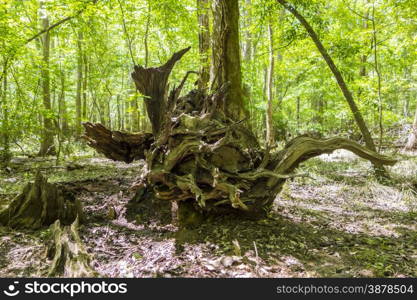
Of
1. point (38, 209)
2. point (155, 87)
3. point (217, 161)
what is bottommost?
point (38, 209)

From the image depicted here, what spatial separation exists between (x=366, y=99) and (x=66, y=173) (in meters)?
8.61

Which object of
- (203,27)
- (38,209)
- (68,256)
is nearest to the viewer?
(68,256)

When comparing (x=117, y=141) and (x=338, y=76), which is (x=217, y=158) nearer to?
(x=117, y=141)

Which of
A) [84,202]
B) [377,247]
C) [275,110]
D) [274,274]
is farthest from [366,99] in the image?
[84,202]

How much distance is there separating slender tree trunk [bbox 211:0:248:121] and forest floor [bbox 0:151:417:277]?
1918 millimetres

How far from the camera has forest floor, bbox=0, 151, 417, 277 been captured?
2561mm

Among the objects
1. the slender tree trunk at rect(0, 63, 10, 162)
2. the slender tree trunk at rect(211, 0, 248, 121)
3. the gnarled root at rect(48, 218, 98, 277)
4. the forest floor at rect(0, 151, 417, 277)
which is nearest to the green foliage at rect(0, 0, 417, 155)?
the slender tree trunk at rect(0, 63, 10, 162)

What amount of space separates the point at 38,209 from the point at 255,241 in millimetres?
3097

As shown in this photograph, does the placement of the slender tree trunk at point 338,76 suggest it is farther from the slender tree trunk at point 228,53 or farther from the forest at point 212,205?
the slender tree trunk at point 228,53

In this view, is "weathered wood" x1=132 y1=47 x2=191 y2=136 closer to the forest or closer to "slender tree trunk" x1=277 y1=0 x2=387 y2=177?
the forest

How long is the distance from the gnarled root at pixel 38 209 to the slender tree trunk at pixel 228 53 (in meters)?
2.87

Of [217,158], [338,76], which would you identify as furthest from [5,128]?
[338,76]

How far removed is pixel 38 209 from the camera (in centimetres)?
375

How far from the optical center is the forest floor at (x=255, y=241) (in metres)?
2.56
